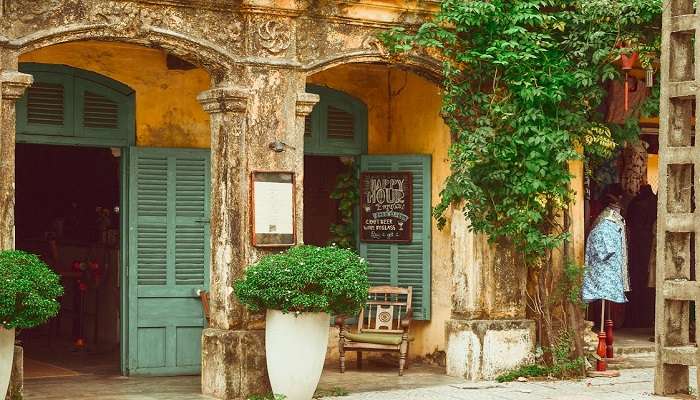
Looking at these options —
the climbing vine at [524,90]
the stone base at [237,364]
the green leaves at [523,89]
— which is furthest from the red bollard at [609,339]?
the stone base at [237,364]

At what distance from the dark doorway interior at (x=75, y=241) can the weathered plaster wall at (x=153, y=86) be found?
127 cm

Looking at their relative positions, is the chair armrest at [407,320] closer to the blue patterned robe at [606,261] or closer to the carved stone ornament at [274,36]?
the blue patterned robe at [606,261]

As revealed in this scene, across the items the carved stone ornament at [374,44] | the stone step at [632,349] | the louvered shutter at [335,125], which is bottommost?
the stone step at [632,349]

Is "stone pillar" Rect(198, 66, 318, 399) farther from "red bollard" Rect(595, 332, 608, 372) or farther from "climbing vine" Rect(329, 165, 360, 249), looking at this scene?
"red bollard" Rect(595, 332, 608, 372)

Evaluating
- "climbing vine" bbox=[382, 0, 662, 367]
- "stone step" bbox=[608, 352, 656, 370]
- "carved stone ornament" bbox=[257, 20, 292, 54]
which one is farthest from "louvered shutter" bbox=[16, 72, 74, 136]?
"stone step" bbox=[608, 352, 656, 370]

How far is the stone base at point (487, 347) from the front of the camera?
510 inches

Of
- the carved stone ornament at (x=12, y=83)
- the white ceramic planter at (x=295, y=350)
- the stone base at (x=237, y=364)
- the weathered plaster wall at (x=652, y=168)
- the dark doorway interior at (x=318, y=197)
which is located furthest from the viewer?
the weathered plaster wall at (x=652, y=168)

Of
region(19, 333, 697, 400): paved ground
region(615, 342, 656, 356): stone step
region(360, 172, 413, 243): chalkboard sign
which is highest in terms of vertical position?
region(360, 172, 413, 243): chalkboard sign

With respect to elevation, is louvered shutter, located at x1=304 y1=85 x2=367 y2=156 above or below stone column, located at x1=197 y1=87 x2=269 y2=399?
above

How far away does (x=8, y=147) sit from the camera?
10.3 m

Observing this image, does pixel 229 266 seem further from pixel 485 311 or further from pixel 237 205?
pixel 485 311

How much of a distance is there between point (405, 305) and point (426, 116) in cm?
214

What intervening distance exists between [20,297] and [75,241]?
7153 mm

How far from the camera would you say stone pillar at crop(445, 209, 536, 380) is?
13.0 metres
